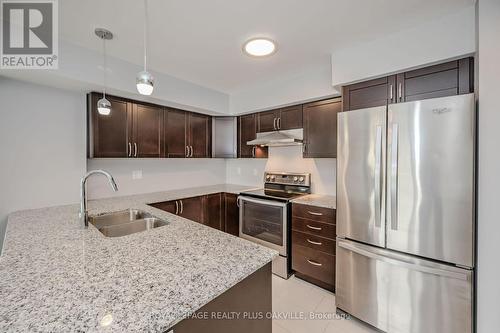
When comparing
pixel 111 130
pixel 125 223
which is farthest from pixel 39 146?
pixel 125 223

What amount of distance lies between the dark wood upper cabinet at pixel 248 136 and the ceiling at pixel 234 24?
3.66ft

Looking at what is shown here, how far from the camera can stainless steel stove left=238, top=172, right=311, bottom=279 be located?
8.64 feet

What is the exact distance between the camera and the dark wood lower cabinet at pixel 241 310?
2.82ft

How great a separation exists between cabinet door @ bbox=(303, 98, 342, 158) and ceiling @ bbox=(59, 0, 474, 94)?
514 mm

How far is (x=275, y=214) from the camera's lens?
273 centimetres

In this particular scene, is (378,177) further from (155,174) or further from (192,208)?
(155,174)

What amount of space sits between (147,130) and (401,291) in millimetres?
3067

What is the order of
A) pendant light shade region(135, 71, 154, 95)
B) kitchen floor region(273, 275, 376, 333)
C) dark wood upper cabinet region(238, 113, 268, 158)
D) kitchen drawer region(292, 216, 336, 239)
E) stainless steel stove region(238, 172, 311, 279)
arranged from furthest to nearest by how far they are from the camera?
1. dark wood upper cabinet region(238, 113, 268, 158)
2. stainless steel stove region(238, 172, 311, 279)
3. kitchen drawer region(292, 216, 336, 239)
4. kitchen floor region(273, 275, 376, 333)
5. pendant light shade region(135, 71, 154, 95)

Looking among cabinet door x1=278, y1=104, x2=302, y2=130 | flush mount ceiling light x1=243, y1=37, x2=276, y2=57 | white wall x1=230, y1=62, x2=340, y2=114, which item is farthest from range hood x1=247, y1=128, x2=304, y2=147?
flush mount ceiling light x1=243, y1=37, x2=276, y2=57
